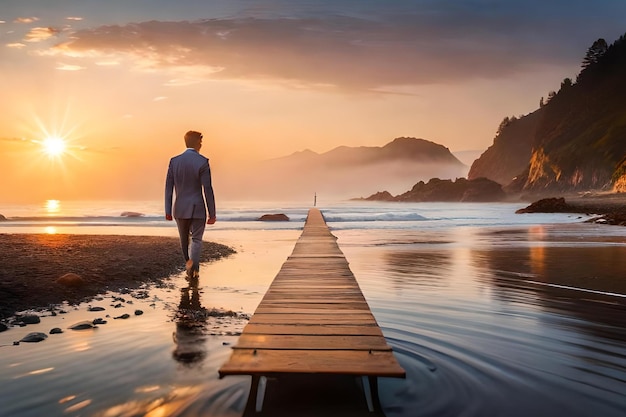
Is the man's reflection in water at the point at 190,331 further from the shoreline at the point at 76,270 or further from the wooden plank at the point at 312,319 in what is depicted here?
the shoreline at the point at 76,270

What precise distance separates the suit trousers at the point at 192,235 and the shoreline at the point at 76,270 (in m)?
1.23

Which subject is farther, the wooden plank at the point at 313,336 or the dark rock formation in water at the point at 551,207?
the dark rock formation in water at the point at 551,207

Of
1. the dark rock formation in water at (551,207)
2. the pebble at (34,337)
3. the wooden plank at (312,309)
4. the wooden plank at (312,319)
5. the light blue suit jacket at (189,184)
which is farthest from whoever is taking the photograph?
the dark rock formation in water at (551,207)

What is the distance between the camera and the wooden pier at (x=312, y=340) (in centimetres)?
361

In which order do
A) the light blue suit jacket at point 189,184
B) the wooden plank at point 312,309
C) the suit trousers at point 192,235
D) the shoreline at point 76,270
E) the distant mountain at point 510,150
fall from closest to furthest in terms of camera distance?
the wooden plank at point 312,309
the shoreline at point 76,270
the light blue suit jacket at point 189,184
the suit trousers at point 192,235
the distant mountain at point 510,150

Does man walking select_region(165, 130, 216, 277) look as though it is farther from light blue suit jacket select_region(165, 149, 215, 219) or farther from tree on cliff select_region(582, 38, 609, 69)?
tree on cliff select_region(582, 38, 609, 69)

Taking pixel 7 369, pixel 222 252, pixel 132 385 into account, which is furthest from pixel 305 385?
pixel 222 252

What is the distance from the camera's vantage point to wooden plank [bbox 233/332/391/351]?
Answer: 162 inches

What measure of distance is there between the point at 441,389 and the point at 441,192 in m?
171

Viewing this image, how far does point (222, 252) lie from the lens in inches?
645

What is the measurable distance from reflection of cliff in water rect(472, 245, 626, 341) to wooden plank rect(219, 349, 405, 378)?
12.7 feet

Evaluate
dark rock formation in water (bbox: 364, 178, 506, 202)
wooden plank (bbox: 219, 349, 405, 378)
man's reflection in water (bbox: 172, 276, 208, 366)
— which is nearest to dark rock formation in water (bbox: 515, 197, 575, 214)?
man's reflection in water (bbox: 172, 276, 208, 366)

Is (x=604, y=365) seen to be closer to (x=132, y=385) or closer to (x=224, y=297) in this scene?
(x=132, y=385)

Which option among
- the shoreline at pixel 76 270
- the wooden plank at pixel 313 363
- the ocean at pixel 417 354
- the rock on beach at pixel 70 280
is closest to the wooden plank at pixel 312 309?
the ocean at pixel 417 354
